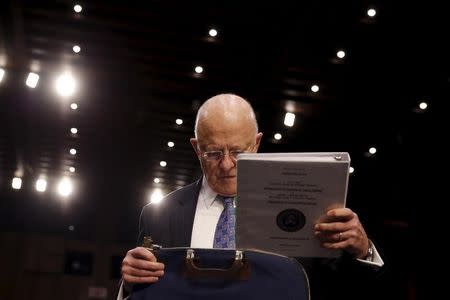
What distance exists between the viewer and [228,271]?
1.45 meters

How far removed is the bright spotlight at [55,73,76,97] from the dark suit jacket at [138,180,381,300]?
664 cm

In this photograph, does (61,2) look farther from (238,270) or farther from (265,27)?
(238,270)

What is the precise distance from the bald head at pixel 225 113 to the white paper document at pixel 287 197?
0.76m

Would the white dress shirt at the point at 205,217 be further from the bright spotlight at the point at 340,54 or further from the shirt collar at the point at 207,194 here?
the bright spotlight at the point at 340,54

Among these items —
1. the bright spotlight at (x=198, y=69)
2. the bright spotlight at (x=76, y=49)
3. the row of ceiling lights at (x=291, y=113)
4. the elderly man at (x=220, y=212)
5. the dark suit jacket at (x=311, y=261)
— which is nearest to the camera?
the elderly man at (x=220, y=212)

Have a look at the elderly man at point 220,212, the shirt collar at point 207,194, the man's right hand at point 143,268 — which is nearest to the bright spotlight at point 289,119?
Answer: the elderly man at point 220,212

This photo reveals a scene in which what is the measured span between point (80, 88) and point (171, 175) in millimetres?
3983

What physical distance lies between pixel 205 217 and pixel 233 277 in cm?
80

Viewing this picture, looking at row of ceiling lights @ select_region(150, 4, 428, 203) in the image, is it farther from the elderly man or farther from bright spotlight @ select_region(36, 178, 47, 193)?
the elderly man

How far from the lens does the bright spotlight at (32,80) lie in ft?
27.9

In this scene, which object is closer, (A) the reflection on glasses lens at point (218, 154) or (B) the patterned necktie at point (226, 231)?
(B) the patterned necktie at point (226, 231)

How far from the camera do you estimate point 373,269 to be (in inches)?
70.8

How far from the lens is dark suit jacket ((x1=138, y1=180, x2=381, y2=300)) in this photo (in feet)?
5.96

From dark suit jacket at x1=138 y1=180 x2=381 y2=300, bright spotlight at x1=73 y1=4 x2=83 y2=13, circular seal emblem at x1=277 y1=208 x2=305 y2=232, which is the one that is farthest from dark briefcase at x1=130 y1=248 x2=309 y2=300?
bright spotlight at x1=73 y1=4 x2=83 y2=13
